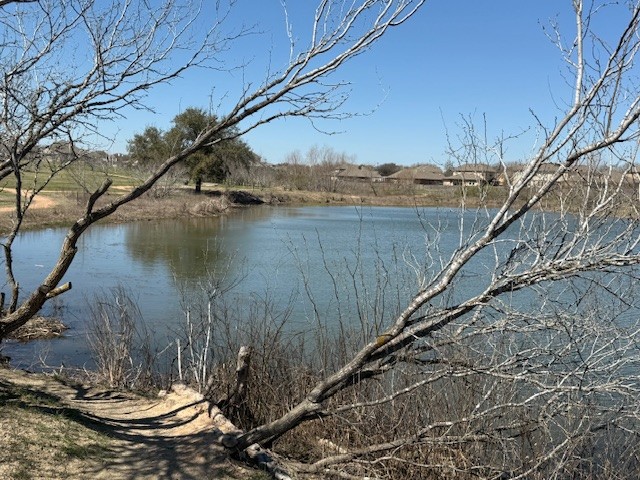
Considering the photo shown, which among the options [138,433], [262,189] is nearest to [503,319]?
[138,433]

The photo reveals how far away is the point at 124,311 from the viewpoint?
26.0 ft

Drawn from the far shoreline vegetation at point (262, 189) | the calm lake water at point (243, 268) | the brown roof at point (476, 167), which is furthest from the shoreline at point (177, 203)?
the brown roof at point (476, 167)

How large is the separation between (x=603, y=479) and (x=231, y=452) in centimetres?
321

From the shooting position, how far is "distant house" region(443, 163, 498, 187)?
14.5 ft

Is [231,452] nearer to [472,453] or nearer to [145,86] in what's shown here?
[472,453]

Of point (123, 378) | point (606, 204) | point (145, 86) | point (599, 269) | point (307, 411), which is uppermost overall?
point (145, 86)

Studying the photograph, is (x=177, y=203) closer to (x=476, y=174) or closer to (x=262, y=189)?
(x=262, y=189)

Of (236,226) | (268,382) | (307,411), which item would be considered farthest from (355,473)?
(236,226)

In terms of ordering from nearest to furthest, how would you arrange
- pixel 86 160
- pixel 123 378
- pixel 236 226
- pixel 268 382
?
pixel 86 160 → pixel 268 382 → pixel 123 378 → pixel 236 226

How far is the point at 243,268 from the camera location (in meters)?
16.8

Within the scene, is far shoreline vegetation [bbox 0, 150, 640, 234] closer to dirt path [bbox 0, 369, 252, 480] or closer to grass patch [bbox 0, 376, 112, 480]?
grass patch [bbox 0, 376, 112, 480]

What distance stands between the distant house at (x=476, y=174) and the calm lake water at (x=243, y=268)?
42 centimetres

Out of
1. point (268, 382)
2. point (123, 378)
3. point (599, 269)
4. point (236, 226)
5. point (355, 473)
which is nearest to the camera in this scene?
point (599, 269)

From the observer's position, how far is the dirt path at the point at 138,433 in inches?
164
